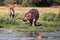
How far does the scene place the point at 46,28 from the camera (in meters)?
10.7

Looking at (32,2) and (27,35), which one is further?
(32,2)

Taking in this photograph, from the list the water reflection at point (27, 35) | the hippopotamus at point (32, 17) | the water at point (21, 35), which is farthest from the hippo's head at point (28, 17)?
the water at point (21, 35)

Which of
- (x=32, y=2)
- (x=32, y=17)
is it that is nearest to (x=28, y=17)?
(x=32, y=17)

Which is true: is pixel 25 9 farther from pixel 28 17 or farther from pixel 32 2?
pixel 28 17

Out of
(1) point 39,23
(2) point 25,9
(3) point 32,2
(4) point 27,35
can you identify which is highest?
(3) point 32,2

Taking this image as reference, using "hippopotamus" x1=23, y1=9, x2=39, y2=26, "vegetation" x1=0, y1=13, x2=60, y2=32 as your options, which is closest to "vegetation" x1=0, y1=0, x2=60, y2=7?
"vegetation" x1=0, y1=13, x2=60, y2=32

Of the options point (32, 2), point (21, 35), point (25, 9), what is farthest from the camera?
point (32, 2)

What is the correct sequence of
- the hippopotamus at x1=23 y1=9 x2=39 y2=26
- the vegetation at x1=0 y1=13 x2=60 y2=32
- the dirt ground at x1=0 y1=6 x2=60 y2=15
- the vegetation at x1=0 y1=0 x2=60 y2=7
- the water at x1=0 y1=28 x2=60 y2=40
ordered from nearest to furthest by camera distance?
the water at x1=0 y1=28 x2=60 y2=40 < the vegetation at x1=0 y1=13 x2=60 y2=32 < the hippopotamus at x1=23 y1=9 x2=39 y2=26 < the dirt ground at x1=0 y1=6 x2=60 y2=15 < the vegetation at x1=0 y1=0 x2=60 y2=7

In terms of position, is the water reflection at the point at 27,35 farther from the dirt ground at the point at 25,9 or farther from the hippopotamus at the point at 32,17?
the dirt ground at the point at 25,9

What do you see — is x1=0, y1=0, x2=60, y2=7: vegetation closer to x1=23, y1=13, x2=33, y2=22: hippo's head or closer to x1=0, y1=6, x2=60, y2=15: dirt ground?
x1=0, y1=6, x2=60, y2=15: dirt ground

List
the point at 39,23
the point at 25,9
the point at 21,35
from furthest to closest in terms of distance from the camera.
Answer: the point at 25,9 < the point at 39,23 < the point at 21,35

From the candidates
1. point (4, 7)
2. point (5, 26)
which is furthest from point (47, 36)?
point (4, 7)

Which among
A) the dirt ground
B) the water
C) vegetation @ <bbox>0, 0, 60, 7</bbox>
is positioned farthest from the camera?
vegetation @ <bbox>0, 0, 60, 7</bbox>

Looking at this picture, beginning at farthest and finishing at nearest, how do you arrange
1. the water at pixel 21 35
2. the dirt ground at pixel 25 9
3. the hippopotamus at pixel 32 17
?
the dirt ground at pixel 25 9
the hippopotamus at pixel 32 17
the water at pixel 21 35
